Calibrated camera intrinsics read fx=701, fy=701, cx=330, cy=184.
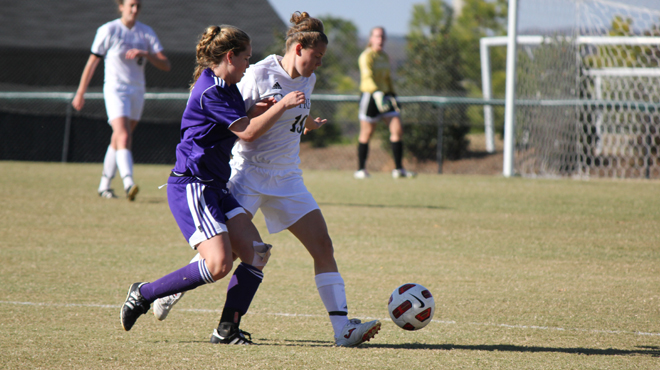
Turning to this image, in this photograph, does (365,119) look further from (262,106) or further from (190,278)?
(190,278)

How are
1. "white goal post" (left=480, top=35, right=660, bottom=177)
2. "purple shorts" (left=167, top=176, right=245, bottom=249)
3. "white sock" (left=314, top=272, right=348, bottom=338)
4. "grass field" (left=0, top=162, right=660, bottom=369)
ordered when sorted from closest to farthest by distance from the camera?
"grass field" (left=0, top=162, right=660, bottom=369) → "purple shorts" (left=167, top=176, right=245, bottom=249) → "white sock" (left=314, top=272, right=348, bottom=338) → "white goal post" (left=480, top=35, right=660, bottom=177)

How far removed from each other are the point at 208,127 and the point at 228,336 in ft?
3.41

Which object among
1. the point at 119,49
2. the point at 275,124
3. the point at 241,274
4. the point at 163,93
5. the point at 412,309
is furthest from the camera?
the point at 163,93

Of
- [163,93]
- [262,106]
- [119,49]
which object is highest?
[119,49]

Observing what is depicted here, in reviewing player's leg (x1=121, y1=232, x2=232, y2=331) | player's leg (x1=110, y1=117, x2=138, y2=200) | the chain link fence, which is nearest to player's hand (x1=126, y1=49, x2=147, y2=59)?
player's leg (x1=110, y1=117, x2=138, y2=200)

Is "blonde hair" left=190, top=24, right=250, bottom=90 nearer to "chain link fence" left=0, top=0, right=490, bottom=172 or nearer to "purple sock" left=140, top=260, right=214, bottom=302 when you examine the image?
"purple sock" left=140, top=260, right=214, bottom=302

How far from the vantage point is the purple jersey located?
11.4 ft

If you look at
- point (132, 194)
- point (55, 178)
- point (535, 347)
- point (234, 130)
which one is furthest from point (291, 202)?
point (55, 178)

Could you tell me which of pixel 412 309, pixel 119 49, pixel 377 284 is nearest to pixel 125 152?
pixel 119 49

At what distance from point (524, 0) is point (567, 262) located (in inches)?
344

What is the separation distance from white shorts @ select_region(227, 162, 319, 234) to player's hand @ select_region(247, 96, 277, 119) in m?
0.31

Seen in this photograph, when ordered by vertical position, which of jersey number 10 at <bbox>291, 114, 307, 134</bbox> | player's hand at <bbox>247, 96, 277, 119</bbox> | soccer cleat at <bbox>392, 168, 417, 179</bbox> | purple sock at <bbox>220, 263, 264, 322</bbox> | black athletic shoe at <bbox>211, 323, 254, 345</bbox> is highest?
player's hand at <bbox>247, 96, 277, 119</bbox>

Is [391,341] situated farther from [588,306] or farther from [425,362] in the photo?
[588,306]

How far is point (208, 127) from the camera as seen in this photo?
3508 millimetres
